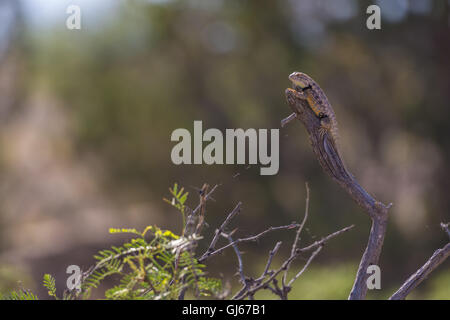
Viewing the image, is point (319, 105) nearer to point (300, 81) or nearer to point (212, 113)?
point (300, 81)

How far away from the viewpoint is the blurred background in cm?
831

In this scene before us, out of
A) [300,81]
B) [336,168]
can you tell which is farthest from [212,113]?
Answer: [336,168]

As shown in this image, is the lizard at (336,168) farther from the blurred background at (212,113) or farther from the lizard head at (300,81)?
the blurred background at (212,113)

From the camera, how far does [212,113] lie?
31.3ft

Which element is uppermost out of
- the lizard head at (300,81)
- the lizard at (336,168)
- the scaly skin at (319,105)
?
the lizard head at (300,81)

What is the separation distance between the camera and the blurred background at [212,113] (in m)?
8.31

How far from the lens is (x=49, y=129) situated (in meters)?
9.61

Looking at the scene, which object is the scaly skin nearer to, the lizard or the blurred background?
the lizard

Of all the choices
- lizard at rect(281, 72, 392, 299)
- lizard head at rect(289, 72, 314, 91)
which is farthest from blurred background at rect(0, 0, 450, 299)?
lizard at rect(281, 72, 392, 299)

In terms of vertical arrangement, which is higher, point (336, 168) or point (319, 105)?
point (319, 105)

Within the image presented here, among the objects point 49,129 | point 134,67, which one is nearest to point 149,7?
point 134,67

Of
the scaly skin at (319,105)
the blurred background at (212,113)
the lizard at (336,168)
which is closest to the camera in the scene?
the lizard at (336,168)

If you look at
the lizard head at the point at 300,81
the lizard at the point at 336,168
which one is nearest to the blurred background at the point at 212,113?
the lizard head at the point at 300,81

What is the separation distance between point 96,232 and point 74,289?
931 centimetres
